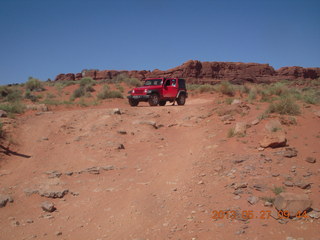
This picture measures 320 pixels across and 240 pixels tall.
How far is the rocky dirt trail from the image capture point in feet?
13.5

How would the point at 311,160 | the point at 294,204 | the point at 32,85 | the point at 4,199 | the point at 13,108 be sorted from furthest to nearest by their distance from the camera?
the point at 32,85, the point at 13,108, the point at 311,160, the point at 4,199, the point at 294,204

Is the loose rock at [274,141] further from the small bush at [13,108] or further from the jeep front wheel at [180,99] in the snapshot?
the small bush at [13,108]

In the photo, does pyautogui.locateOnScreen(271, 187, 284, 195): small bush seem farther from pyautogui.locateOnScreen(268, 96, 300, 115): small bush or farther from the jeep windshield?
the jeep windshield

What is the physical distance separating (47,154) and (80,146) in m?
0.98

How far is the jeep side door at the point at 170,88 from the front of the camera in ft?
48.5

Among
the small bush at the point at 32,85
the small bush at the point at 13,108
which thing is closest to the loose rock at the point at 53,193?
the small bush at the point at 13,108

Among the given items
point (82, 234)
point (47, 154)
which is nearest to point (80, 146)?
point (47, 154)

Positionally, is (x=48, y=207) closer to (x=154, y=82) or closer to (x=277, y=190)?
(x=277, y=190)

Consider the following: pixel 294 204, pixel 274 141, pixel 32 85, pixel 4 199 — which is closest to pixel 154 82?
pixel 274 141

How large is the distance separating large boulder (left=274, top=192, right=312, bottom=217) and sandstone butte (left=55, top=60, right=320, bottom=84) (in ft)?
164

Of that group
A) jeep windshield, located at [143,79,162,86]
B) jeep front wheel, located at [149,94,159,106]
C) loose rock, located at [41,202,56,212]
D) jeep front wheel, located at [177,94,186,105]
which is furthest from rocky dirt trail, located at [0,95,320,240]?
jeep front wheel, located at [177,94,186,105]

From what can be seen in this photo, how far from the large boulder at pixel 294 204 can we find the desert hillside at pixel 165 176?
0.01 m

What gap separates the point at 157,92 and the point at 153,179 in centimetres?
897

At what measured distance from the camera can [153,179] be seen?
237 inches
